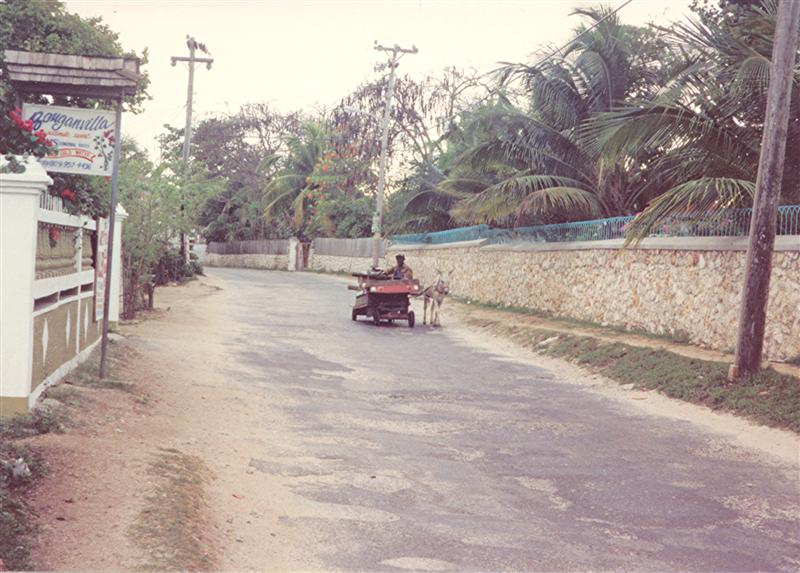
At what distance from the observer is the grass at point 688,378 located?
1130 cm

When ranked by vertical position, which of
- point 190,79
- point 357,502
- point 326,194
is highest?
point 190,79

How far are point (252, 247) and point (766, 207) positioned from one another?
5404cm

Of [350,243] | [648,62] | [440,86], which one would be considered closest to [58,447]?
[648,62]

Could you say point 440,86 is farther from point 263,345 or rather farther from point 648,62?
point 263,345

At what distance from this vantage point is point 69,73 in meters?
10.1

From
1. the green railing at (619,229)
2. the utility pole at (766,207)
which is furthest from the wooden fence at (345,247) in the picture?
the utility pole at (766,207)

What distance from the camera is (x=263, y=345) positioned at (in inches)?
688

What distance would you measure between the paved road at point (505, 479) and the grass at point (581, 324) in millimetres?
3761

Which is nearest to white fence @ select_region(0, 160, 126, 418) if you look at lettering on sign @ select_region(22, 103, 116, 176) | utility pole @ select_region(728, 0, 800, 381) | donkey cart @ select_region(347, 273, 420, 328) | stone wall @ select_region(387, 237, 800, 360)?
lettering on sign @ select_region(22, 103, 116, 176)

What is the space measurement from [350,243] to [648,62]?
92.6ft

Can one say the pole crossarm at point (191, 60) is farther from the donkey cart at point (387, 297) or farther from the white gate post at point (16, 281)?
the white gate post at point (16, 281)

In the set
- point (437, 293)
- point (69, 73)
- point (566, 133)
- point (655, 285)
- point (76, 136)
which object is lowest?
point (437, 293)

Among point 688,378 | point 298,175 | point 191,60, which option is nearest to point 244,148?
point 298,175

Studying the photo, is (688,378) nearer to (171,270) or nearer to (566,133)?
(566,133)
